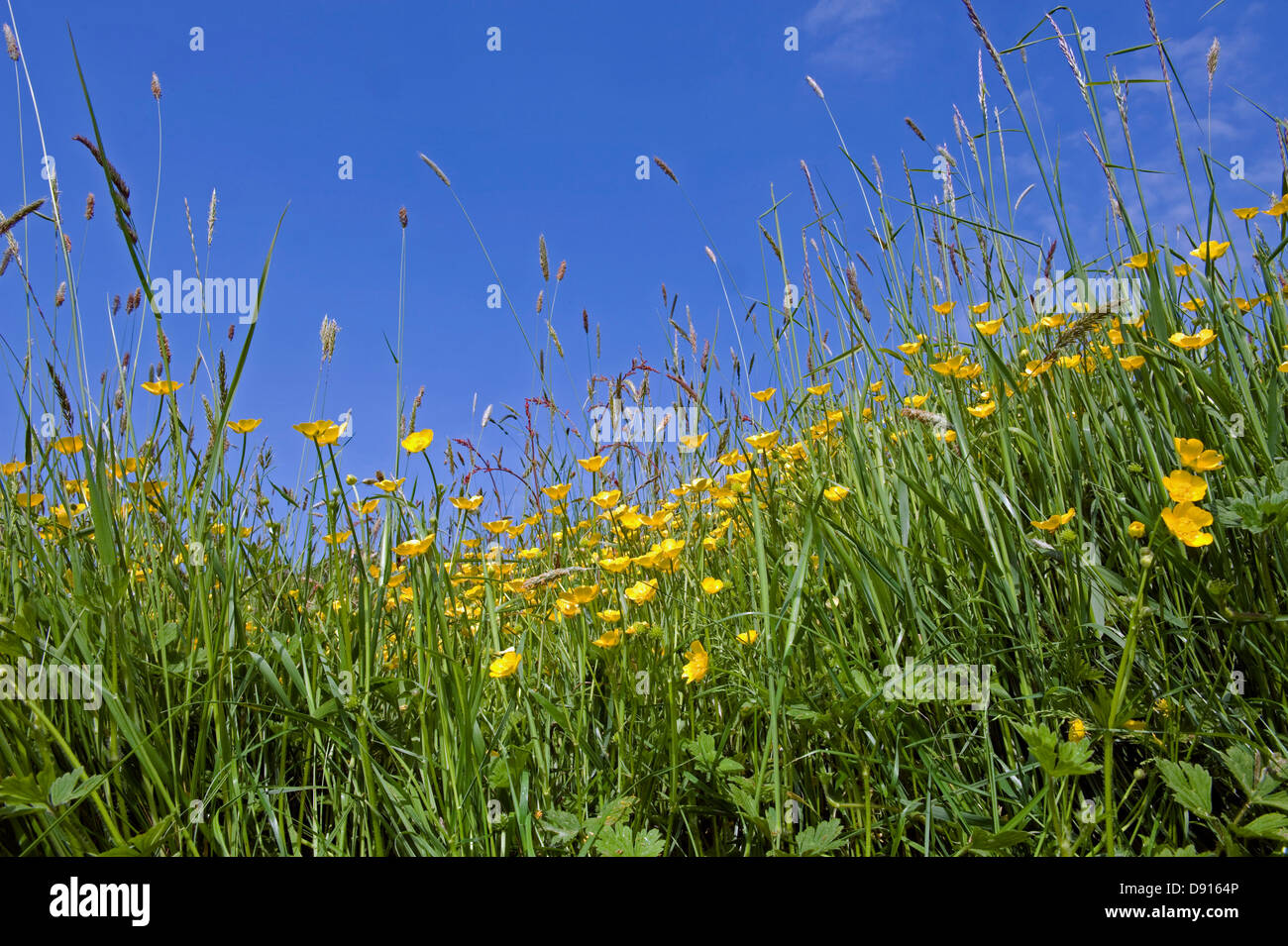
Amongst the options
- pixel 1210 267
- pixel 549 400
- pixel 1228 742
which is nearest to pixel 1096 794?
pixel 1228 742

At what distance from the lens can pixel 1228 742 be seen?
4.36 feet

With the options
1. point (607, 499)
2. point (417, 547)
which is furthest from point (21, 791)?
point (607, 499)

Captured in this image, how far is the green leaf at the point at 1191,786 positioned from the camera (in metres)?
1.09

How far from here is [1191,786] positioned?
1.13m

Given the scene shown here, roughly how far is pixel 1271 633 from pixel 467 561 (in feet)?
6.79

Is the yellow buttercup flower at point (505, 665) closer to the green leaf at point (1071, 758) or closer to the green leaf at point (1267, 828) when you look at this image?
the green leaf at point (1071, 758)

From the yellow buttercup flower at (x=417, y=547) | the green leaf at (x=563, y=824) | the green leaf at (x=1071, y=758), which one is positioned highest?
the yellow buttercup flower at (x=417, y=547)

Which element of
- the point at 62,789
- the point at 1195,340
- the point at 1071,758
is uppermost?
the point at 1195,340

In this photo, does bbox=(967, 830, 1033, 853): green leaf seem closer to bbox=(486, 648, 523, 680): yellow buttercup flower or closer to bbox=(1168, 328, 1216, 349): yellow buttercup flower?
bbox=(486, 648, 523, 680): yellow buttercup flower

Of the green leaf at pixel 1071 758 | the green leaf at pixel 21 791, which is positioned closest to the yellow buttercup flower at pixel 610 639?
the green leaf at pixel 1071 758

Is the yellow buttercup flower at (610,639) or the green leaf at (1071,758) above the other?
the yellow buttercup flower at (610,639)

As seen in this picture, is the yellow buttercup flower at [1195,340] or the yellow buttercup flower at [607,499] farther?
the yellow buttercup flower at [607,499]

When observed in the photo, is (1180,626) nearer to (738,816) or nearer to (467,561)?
(738,816)

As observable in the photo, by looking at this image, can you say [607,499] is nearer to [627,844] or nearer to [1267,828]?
[627,844]
